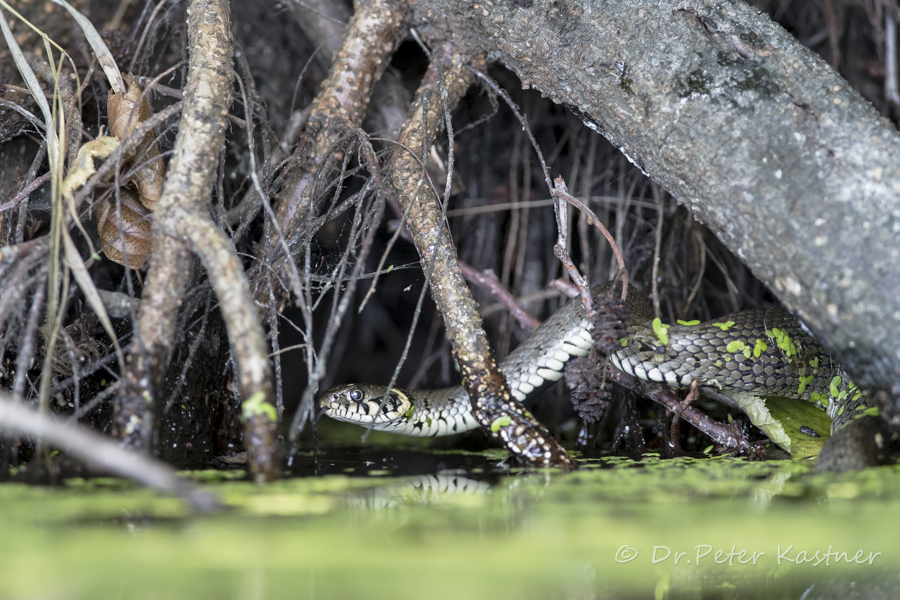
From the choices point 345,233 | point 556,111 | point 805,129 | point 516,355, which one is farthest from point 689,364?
point 556,111

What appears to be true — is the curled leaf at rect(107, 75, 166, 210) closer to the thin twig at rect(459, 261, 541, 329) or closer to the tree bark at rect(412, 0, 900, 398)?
the tree bark at rect(412, 0, 900, 398)

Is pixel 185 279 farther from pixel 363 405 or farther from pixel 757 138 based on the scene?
pixel 757 138

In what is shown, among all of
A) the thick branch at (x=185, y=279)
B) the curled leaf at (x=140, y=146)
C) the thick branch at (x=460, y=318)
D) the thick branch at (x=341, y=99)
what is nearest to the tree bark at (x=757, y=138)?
the thick branch at (x=341, y=99)

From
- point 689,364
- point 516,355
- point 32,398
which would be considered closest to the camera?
point 32,398

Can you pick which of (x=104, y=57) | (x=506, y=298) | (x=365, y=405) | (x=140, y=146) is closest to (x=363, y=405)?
(x=365, y=405)

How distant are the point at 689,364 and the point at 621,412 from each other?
630 mm

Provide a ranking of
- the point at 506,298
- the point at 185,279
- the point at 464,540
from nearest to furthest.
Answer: the point at 464,540 → the point at 185,279 → the point at 506,298

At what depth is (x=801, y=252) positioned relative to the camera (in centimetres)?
202

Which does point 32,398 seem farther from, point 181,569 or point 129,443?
point 181,569

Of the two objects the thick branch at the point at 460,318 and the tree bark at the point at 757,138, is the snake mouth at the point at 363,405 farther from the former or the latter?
the tree bark at the point at 757,138

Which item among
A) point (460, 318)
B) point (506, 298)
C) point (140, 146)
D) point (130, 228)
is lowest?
point (460, 318)

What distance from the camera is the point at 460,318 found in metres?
2.52

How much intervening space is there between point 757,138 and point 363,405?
7.15 feet

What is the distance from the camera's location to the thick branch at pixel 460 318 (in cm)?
247
